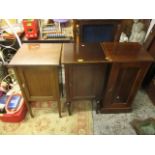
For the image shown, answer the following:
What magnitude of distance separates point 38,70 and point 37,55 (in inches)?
5.7

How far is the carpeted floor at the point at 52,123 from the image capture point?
1.50 meters

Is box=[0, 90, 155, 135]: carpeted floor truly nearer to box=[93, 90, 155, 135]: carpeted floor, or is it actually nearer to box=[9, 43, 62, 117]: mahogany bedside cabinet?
box=[93, 90, 155, 135]: carpeted floor

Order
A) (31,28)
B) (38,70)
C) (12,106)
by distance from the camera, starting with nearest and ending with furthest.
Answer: (38,70) → (12,106) → (31,28)

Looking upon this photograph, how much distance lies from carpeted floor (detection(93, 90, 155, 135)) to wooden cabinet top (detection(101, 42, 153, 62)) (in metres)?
0.81

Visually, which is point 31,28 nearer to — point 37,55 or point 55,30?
point 55,30

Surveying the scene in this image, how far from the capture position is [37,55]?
1.21 m

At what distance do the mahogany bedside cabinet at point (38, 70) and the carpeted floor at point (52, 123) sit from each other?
0.33 metres

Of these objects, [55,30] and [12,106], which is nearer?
[12,106]

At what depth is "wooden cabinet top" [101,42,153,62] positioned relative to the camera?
1.17m

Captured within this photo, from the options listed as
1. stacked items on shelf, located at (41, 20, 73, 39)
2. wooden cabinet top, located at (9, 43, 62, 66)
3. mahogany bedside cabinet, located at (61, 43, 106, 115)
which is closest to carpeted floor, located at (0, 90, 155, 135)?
mahogany bedside cabinet, located at (61, 43, 106, 115)

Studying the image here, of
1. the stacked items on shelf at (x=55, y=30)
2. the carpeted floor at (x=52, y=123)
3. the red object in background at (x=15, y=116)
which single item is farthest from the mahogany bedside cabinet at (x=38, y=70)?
the stacked items on shelf at (x=55, y=30)

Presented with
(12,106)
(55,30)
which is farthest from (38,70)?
(55,30)
